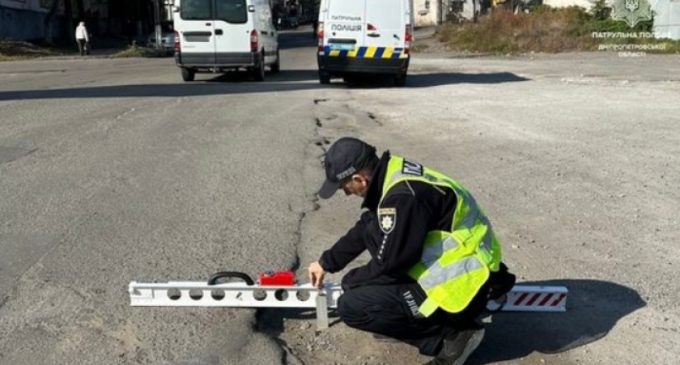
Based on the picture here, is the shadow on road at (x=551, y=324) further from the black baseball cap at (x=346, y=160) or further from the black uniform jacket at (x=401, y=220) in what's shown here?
the black baseball cap at (x=346, y=160)

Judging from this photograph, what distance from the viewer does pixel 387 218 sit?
317cm

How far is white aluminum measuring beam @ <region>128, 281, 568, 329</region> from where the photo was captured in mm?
4023

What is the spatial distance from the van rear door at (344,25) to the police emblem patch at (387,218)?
14256 millimetres

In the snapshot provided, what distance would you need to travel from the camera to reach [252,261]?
508 cm

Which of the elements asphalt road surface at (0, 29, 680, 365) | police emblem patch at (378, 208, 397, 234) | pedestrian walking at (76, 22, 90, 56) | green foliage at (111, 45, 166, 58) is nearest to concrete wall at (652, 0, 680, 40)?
asphalt road surface at (0, 29, 680, 365)

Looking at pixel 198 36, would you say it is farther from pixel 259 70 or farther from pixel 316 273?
pixel 316 273

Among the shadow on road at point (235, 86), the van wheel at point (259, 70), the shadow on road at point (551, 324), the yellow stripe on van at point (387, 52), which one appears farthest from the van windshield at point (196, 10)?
the shadow on road at point (551, 324)

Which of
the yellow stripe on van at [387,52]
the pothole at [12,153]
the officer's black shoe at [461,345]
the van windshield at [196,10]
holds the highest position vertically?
the van windshield at [196,10]

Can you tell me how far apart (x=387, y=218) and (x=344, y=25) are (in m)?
14.4

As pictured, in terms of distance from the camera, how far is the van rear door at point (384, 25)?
17.0m

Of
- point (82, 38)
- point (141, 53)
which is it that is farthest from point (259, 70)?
point (82, 38)

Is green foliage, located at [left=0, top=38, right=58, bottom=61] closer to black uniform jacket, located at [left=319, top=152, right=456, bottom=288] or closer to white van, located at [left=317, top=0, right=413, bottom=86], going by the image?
white van, located at [left=317, top=0, right=413, bottom=86]

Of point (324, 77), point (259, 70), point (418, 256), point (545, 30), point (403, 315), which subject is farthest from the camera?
point (545, 30)

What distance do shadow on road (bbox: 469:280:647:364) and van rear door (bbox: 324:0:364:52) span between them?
1303cm
